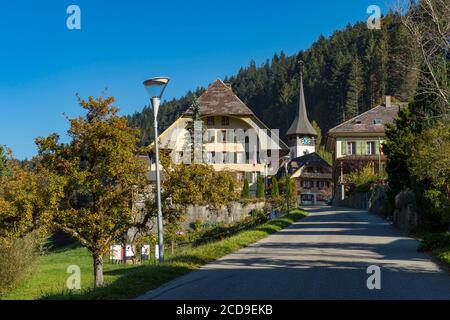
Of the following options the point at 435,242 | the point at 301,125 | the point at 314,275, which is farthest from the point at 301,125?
the point at 314,275

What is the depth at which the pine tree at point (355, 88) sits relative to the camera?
124 meters

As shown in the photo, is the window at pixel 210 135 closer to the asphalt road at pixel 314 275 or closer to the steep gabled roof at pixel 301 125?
the asphalt road at pixel 314 275

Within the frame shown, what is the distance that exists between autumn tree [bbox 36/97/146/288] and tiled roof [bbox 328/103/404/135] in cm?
5800

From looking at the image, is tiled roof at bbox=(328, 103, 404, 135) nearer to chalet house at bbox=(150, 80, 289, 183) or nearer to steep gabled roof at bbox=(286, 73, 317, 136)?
chalet house at bbox=(150, 80, 289, 183)

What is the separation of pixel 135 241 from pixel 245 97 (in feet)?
530

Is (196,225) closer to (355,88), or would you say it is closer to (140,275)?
(140,275)

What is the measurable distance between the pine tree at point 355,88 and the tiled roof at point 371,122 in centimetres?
4655

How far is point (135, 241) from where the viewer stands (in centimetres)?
1934

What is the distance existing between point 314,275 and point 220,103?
2190 inches

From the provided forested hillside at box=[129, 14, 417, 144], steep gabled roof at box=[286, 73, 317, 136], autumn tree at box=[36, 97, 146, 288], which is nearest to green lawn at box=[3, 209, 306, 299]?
autumn tree at box=[36, 97, 146, 288]

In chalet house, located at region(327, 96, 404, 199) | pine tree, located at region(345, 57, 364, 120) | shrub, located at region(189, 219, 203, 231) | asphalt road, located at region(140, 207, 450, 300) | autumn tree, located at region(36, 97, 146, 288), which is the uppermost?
pine tree, located at region(345, 57, 364, 120)

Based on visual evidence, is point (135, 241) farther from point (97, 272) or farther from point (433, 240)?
point (433, 240)

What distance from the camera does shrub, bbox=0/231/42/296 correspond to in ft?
67.0

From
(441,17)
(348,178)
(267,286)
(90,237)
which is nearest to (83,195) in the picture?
(90,237)
